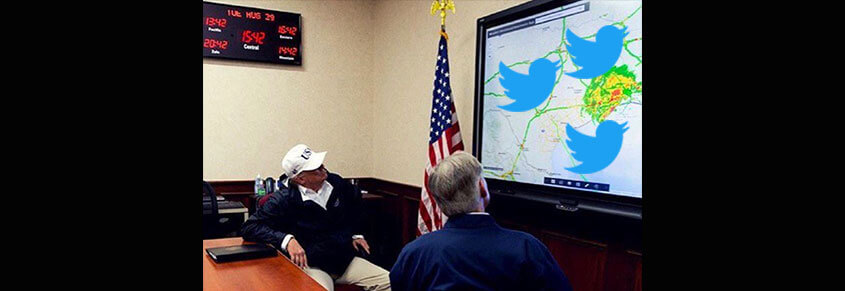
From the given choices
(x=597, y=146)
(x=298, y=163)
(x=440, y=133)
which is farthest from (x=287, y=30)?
(x=597, y=146)

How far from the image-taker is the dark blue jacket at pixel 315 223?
2.91m

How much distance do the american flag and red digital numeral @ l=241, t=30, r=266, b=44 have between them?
1.80 meters

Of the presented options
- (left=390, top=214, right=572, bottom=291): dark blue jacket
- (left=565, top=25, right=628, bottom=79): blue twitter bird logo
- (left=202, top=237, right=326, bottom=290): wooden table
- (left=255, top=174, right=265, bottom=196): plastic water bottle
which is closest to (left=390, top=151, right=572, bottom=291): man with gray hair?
(left=390, top=214, right=572, bottom=291): dark blue jacket

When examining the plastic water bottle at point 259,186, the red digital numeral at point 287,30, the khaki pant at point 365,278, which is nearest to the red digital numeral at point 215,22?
the red digital numeral at point 287,30

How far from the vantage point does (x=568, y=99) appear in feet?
9.33

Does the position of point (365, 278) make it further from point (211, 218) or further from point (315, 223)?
point (211, 218)

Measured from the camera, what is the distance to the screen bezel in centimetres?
256

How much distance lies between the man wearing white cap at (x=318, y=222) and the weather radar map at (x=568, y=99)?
2.99 feet

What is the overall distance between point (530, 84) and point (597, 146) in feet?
1.91

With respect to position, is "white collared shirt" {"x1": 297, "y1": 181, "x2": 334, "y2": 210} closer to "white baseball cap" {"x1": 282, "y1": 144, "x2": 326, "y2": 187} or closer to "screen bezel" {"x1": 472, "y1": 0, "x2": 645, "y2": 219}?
"white baseball cap" {"x1": 282, "y1": 144, "x2": 326, "y2": 187}

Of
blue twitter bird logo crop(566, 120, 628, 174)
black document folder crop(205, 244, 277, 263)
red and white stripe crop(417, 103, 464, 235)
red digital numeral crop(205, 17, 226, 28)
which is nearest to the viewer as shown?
black document folder crop(205, 244, 277, 263)

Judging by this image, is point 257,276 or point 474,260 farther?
point 257,276
